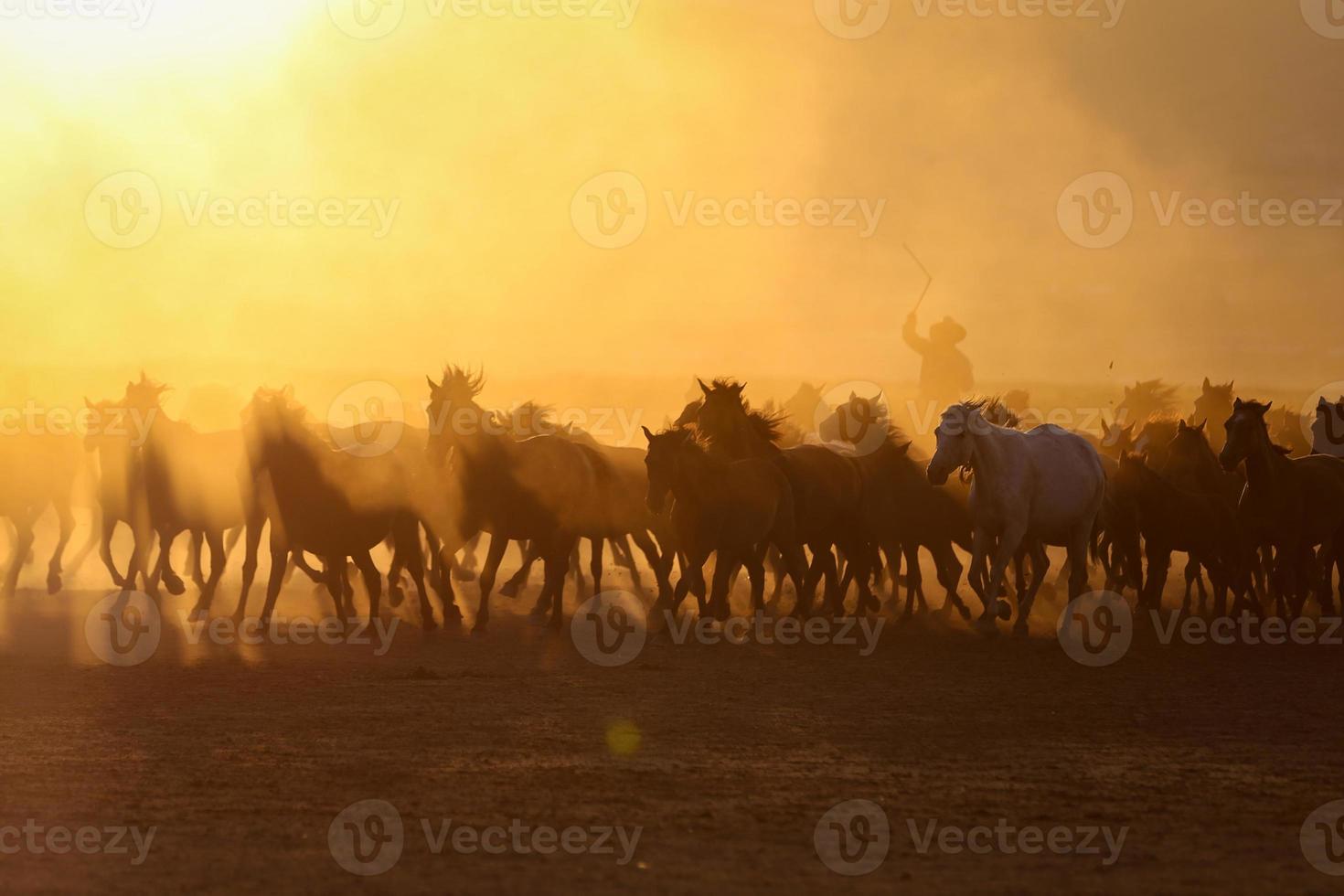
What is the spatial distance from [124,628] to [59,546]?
6.68 meters

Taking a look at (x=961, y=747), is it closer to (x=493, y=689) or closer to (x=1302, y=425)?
(x=493, y=689)

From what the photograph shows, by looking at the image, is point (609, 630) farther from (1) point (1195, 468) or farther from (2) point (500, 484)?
(1) point (1195, 468)

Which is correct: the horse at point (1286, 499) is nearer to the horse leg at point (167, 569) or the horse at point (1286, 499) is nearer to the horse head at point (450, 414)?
the horse head at point (450, 414)

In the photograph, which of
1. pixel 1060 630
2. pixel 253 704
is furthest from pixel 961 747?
pixel 1060 630

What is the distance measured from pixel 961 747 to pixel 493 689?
4189 millimetres

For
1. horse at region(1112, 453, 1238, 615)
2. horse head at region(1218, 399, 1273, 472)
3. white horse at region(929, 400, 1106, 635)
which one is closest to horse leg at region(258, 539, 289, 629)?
white horse at region(929, 400, 1106, 635)

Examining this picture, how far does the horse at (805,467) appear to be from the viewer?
20.2m

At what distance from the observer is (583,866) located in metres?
7.16

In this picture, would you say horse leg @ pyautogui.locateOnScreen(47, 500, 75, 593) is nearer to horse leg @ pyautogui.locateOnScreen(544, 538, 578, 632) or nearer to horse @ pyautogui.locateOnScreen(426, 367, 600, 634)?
horse @ pyautogui.locateOnScreen(426, 367, 600, 634)

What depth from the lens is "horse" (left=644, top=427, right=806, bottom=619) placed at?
18.2 metres
